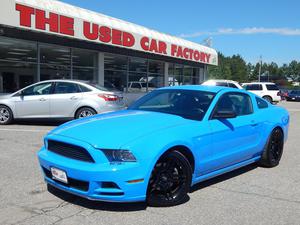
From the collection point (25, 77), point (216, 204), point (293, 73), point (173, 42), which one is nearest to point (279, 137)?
point (216, 204)

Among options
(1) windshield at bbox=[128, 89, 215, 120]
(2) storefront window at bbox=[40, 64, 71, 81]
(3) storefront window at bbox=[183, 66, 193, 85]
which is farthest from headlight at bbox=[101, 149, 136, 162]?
(3) storefront window at bbox=[183, 66, 193, 85]

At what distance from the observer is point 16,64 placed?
1958 cm

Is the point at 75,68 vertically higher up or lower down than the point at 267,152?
higher up

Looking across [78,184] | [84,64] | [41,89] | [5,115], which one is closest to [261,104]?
[78,184]

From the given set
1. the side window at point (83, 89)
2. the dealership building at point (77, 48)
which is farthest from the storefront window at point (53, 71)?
the side window at point (83, 89)

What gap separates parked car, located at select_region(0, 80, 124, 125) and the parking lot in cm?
545

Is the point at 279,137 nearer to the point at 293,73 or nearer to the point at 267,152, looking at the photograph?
the point at 267,152

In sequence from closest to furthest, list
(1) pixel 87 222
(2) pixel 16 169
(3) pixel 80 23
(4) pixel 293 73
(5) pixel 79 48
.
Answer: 1. (1) pixel 87 222
2. (2) pixel 16 169
3. (3) pixel 80 23
4. (5) pixel 79 48
5. (4) pixel 293 73

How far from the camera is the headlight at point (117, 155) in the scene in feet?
13.9

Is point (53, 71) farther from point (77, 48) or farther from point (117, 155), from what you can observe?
point (117, 155)

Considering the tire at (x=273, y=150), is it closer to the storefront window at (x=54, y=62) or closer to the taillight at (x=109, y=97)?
the taillight at (x=109, y=97)

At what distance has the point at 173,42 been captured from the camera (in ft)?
85.5

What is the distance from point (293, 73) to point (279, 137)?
202 meters

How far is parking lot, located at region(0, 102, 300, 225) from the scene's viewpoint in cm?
425
